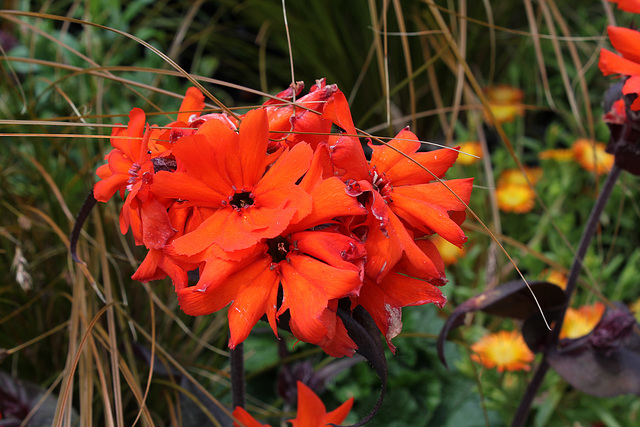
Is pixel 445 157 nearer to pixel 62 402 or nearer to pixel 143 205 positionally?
pixel 143 205

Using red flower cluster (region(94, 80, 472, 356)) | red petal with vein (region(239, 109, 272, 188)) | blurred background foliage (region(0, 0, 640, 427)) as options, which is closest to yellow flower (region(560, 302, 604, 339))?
blurred background foliage (region(0, 0, 640, 427))

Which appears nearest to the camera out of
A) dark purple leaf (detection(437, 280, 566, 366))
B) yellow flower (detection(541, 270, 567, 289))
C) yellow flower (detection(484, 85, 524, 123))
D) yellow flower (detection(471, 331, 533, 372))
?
dark purple leaf (detection(437, 280, 566, 366))

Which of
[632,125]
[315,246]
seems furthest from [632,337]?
[315,246]

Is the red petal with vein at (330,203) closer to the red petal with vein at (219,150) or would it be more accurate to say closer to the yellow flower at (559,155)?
the red petal with vein at (219,150)

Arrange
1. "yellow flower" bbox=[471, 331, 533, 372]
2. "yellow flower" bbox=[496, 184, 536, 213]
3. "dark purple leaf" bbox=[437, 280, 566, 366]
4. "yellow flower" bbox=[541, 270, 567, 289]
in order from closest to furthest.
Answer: "dark purple leaf" bbox=[437, 280, 566, 366] < "yellow flower" bbox=[471, 331, 533, 372] < "yellow flower" bbox=[541, 270, 567, 289] < "yellow flower" bbox=[496, 184, 536, 213]

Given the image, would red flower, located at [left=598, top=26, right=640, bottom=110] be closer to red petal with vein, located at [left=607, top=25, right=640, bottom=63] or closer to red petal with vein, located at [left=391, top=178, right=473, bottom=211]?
red petal with vein, located at [left=607, top=25, right=640, bottom=63]

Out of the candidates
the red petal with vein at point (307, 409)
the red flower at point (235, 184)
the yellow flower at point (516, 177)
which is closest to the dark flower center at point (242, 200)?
the red flower at point (235, 184)
